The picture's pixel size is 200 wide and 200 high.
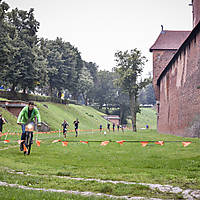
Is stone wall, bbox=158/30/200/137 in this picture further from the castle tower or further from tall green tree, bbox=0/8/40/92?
tall green tree, bbox=0/8/40/92

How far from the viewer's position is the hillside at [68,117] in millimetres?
32500

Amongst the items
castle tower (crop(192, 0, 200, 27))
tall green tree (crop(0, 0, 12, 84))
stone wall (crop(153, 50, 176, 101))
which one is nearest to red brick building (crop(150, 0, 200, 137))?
castle tower (crop(192, 0, 200, 27))

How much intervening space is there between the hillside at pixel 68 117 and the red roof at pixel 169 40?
19.7 m

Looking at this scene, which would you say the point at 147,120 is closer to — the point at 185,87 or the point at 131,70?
the point at 131,70

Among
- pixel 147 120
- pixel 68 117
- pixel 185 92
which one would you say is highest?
pixel 185 92

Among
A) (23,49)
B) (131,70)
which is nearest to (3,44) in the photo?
(23,49)

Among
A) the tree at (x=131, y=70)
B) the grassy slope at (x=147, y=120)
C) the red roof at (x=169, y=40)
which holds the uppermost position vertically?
the red roof at (x=169, y=40)

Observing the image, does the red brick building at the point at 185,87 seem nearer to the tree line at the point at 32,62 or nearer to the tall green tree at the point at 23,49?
the tree line at the point at 32,62

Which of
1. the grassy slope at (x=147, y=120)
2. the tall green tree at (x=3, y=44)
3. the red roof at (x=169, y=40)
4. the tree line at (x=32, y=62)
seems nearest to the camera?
the tall green tree at (x=3, y=44)

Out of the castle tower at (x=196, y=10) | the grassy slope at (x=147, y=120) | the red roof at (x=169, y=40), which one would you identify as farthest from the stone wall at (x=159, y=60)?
the grassy slope at (x=147, y=120)

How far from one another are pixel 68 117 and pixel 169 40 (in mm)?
23506

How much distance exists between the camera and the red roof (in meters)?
48.4

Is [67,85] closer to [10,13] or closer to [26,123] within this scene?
[10,13]

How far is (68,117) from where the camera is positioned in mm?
54438
